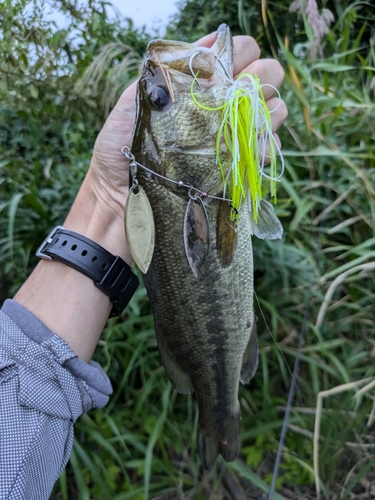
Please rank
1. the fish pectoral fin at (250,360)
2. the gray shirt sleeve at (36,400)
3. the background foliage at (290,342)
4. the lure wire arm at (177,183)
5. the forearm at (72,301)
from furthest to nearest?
the background foliage at (290,342) < the fish pectoral fin at (250,360) < the forearm at (72,301) < the lure wire arm at (177,183) < the gray shirt sleeve at (36,400)

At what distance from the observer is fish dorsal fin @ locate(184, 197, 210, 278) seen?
46.5 inches

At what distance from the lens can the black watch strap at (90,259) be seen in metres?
1.38

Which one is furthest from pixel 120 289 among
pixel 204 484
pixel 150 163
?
pixel 204 484

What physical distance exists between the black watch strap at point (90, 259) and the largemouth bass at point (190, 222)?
168 mm

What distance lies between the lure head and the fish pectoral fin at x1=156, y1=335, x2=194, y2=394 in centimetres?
61

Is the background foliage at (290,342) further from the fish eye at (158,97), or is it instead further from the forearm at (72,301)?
the fish eye at (158,97)

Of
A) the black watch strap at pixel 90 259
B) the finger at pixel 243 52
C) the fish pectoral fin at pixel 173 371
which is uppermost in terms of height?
the finger at pixel 243 52

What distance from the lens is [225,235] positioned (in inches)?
49.1

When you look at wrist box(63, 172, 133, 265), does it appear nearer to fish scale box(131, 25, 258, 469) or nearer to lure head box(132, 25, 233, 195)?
fish scale box(131, 25, 258, 469)

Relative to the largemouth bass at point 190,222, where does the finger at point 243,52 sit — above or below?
above

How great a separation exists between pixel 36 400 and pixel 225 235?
2.49ft

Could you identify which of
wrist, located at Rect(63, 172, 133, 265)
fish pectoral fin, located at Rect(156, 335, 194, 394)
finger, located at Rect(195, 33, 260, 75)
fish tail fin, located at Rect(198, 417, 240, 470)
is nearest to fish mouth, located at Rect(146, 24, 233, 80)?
finger, located at Rect(195, 33, 260, 75)

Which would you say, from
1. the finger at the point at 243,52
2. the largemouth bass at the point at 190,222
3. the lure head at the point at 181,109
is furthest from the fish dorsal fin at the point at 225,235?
the finger at the point at 243,52

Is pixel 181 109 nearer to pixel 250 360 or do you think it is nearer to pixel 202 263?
pixel 202 263
